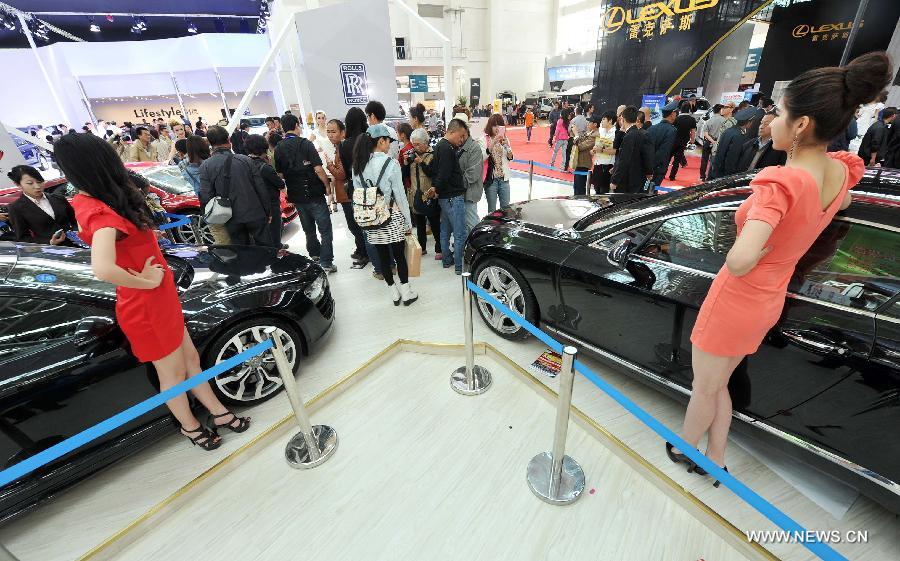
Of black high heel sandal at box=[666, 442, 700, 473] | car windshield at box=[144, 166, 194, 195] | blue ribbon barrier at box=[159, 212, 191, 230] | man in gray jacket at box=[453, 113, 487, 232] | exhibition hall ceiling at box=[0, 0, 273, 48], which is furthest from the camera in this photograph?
exhibition hall ceiling at box=[0, 0, 273, 48]

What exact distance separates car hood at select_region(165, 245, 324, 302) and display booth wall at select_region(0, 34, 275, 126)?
65.9 ft

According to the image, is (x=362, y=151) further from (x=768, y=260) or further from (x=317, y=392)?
(x=768, y=260)

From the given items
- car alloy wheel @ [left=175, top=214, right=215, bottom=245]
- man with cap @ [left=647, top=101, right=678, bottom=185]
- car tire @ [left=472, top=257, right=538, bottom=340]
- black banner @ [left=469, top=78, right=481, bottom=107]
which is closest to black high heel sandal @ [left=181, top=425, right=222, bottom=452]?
car tire @ [left=472, top=257, right=538, bottom=340]

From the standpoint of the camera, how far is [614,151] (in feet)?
18.0

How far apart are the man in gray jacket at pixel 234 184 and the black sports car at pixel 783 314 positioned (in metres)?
2.48

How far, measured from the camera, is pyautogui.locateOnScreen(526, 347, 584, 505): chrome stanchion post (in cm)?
178

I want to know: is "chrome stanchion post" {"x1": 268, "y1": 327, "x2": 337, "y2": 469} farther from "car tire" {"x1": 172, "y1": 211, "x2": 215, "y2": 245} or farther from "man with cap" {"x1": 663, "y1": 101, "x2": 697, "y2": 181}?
"man with cap" {"x1": 663, "y1": 101, "x2": 697, "y2": 181}

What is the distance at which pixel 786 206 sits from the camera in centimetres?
119

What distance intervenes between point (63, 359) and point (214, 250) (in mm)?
1382

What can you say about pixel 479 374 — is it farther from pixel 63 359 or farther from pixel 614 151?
pixel 614 151

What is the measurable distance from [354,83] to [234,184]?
4314 mm

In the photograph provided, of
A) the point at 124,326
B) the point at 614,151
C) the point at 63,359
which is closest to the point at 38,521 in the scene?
the point at 63,359

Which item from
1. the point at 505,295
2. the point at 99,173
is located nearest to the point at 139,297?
the point at 99,173

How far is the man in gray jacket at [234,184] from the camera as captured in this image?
3375 millimetres
